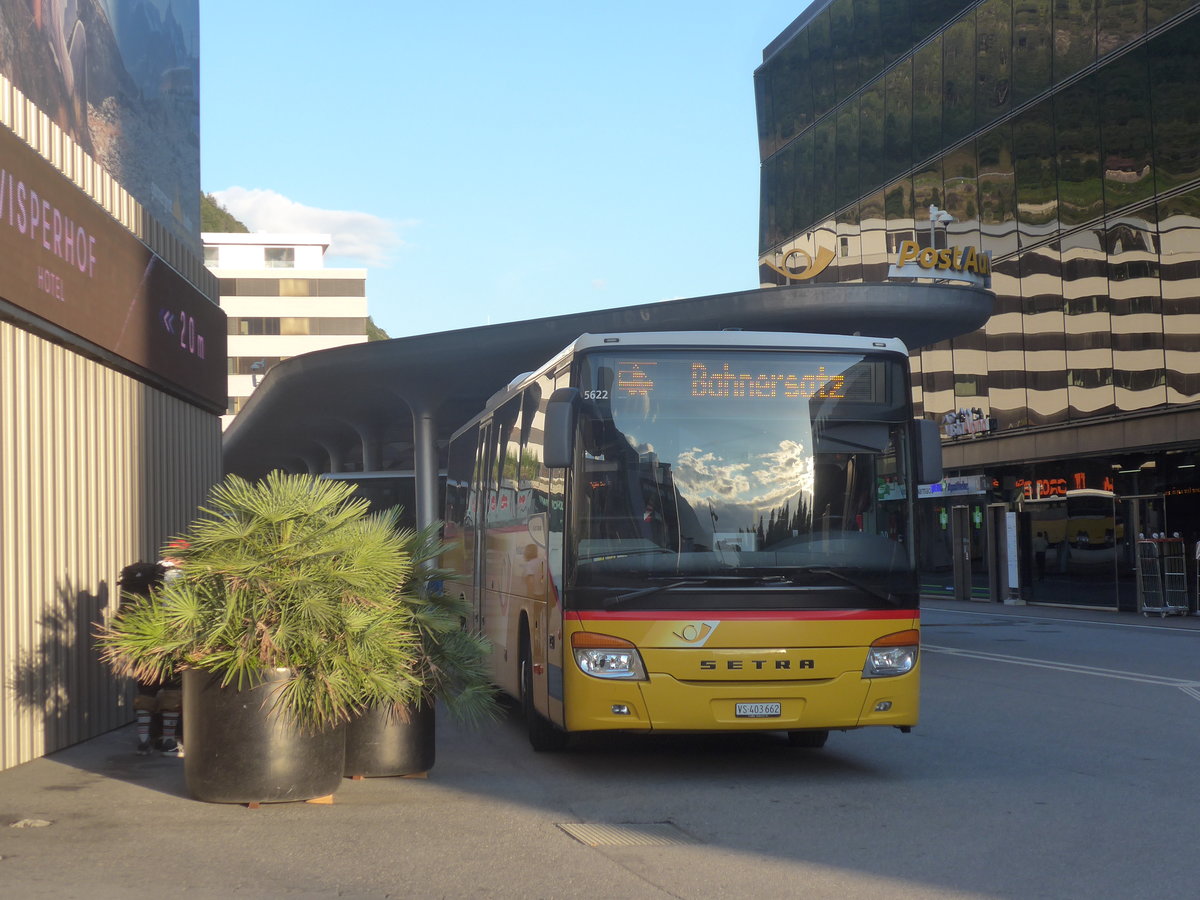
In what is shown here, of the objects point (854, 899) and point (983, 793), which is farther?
point (983, 793)

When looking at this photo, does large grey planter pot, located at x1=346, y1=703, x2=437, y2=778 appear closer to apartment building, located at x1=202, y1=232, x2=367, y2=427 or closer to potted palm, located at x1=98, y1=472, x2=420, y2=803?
potted palm, located at x1=98, y1=472, x2=420, y2=803

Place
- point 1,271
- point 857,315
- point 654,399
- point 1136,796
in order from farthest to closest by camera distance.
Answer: point 857,315 → point 654,399 → point 1,271 → point 1136,796

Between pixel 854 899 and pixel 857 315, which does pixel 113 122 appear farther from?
pixel 854 899

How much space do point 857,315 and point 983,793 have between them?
50.6 feet

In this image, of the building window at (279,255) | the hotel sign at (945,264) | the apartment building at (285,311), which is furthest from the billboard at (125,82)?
the building window at (279,255)

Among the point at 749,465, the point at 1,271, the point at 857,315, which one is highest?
the point at 857,315

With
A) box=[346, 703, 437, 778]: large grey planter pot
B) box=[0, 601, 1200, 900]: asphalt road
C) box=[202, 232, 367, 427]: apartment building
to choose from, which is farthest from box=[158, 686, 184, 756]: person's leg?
box=[202, 232, 367, 427]: apartment building

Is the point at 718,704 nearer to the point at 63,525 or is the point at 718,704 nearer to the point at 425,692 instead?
the point at 425,692

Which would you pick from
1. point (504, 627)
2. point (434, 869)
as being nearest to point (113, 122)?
point (504, 627)

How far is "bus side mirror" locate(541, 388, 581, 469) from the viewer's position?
941cm

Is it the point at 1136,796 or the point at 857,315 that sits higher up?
the point at 857,315

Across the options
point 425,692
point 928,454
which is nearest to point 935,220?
point 928,454

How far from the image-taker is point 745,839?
24.0 ft

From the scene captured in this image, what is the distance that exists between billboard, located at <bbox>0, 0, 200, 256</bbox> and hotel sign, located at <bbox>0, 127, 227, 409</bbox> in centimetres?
147
